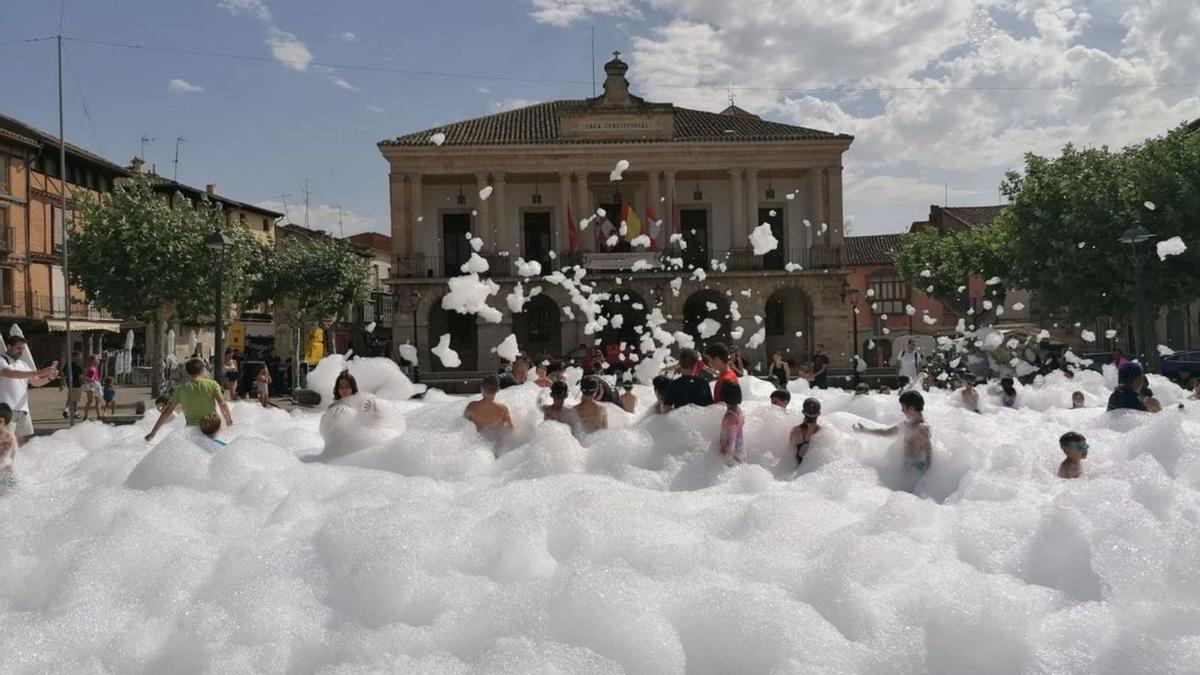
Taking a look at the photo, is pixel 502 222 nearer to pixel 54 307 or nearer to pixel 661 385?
pixel 54 307

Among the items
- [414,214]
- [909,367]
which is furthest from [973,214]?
[909,367]

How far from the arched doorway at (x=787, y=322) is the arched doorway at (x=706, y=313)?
1437 mm

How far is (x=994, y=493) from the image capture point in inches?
292

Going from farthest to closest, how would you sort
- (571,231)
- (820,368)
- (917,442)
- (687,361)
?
(571,231)
(820,368)
(687,361)
(917,442)

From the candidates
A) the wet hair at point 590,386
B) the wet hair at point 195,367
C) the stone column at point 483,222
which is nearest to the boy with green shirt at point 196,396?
the wet hair at point 195,367

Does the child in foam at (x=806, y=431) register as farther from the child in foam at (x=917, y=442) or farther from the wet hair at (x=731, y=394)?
the child in foam at (x=917, y=442)

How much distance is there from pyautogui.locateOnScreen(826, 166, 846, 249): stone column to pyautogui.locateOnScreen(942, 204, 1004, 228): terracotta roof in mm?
20950

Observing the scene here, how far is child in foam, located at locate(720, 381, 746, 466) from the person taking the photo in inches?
311

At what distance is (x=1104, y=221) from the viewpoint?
24172 millimetres

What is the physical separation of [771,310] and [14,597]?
104ft

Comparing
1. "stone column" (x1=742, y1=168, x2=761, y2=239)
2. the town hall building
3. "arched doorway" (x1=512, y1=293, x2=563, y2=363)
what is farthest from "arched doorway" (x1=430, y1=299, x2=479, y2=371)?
"stone column" (x1=742, y1=168, x2=761, y2=239)

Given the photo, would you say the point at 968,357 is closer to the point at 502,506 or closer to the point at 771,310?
the point at 771,310

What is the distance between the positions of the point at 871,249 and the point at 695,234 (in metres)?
21.0

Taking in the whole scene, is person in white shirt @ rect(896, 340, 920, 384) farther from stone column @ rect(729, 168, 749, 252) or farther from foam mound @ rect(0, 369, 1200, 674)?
stone column @ rect(729, 168, 749, 252)
